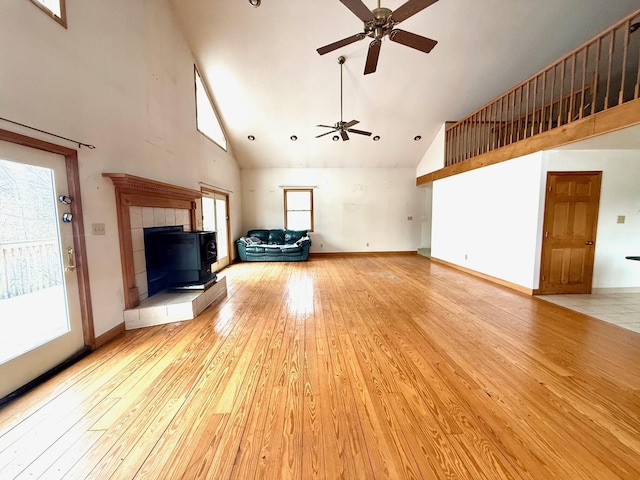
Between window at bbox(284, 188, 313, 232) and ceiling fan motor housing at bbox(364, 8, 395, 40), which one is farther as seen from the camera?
window at bbox(284, 188, 313, 232)

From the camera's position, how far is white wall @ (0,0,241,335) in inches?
72.0

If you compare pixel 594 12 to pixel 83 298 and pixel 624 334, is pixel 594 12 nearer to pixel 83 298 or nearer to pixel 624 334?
pixel 624 334

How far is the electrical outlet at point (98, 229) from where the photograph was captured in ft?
A: 7.95

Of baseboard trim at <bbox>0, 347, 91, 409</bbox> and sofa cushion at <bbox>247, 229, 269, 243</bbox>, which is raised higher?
sofa cushion at <bbox>247, 229, 269, 243</bbox>

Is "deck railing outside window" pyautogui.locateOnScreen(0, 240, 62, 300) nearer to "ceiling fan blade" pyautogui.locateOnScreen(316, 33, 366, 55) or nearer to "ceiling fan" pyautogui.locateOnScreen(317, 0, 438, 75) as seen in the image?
"ceiling fan" pyautogui.locateOnScreen(317, 0, 438, 75)

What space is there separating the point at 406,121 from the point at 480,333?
539 centimetres

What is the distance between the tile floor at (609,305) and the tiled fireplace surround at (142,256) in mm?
5063

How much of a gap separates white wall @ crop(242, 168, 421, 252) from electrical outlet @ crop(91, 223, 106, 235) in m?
5.63

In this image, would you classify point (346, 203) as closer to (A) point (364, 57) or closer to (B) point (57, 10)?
(A) point (364, 57)

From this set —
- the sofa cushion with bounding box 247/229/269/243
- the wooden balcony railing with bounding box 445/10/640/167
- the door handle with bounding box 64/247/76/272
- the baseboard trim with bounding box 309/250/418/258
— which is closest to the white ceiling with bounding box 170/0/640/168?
the wooden balcony railing with bounding box 445/10/640/167

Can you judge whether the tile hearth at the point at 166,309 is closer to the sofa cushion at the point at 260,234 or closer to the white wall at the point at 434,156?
the sofa cushion at the point at 260,234

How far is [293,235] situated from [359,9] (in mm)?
5909

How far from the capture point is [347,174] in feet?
26.7

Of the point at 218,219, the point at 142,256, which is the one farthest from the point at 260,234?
the point at 142,256
